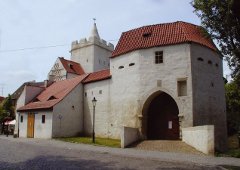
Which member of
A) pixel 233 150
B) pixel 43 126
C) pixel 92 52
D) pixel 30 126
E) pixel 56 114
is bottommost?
pixel 233 150

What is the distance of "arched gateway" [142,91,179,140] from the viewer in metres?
28.5

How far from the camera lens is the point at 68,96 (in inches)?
1345

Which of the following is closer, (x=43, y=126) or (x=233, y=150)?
(x=233, y=150)

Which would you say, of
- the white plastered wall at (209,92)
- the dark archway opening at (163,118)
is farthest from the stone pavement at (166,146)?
the dark archway opening at (163,118)

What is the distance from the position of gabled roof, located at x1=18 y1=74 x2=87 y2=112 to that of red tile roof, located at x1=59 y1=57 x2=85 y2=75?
12.3 meters

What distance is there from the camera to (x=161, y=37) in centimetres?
2898

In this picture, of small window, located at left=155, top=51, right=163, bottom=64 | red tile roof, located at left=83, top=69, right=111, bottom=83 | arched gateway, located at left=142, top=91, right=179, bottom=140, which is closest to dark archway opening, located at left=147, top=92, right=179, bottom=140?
arched gateway, located at left=142, top=91, right=179, bottom=140

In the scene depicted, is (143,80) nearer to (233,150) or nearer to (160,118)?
(160,118)

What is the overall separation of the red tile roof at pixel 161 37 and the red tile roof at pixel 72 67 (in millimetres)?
23461

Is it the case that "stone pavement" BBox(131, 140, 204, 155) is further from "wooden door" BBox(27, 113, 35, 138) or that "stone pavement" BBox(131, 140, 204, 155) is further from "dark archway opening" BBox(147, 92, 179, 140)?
"wooden door" BBox(27, 113, 35, 138)

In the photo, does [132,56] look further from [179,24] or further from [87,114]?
[87,114]

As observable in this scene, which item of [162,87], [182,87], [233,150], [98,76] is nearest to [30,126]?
[98,76]

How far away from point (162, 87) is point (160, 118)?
147 inches

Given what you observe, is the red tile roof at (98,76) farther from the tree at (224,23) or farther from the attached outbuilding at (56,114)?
the tree at (224,23)
